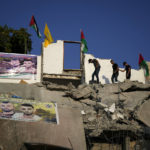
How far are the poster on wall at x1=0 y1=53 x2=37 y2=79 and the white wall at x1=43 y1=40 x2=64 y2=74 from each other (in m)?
0.88

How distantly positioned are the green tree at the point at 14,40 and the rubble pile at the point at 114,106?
12.2 metres

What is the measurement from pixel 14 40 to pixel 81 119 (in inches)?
648

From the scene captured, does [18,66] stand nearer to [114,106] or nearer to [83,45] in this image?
[83,45]

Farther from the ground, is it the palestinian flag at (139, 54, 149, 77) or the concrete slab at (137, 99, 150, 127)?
the palestinian flag at (139, 54, 149, 77)

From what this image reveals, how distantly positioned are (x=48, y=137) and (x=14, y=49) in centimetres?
1746

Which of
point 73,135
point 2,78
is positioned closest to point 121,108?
point 73,135

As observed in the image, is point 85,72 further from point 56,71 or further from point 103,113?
point 103,113

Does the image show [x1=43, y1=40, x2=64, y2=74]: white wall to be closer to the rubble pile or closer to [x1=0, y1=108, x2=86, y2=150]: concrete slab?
the rubble pile

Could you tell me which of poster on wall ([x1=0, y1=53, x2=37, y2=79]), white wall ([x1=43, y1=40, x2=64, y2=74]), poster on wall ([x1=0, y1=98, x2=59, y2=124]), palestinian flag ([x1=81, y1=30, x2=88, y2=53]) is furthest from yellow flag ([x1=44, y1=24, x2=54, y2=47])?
poster on wall ([x1=0, y1=98, x2=59, y2=124])

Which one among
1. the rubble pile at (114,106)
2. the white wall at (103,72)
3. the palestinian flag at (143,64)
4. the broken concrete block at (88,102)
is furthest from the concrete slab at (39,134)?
the palestinian flag at (143,64)

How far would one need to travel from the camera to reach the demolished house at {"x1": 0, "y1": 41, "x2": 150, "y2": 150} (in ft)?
31.1

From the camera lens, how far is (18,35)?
25656 millimetres

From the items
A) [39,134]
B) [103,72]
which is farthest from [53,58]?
[39,134]

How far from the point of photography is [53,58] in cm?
2011
